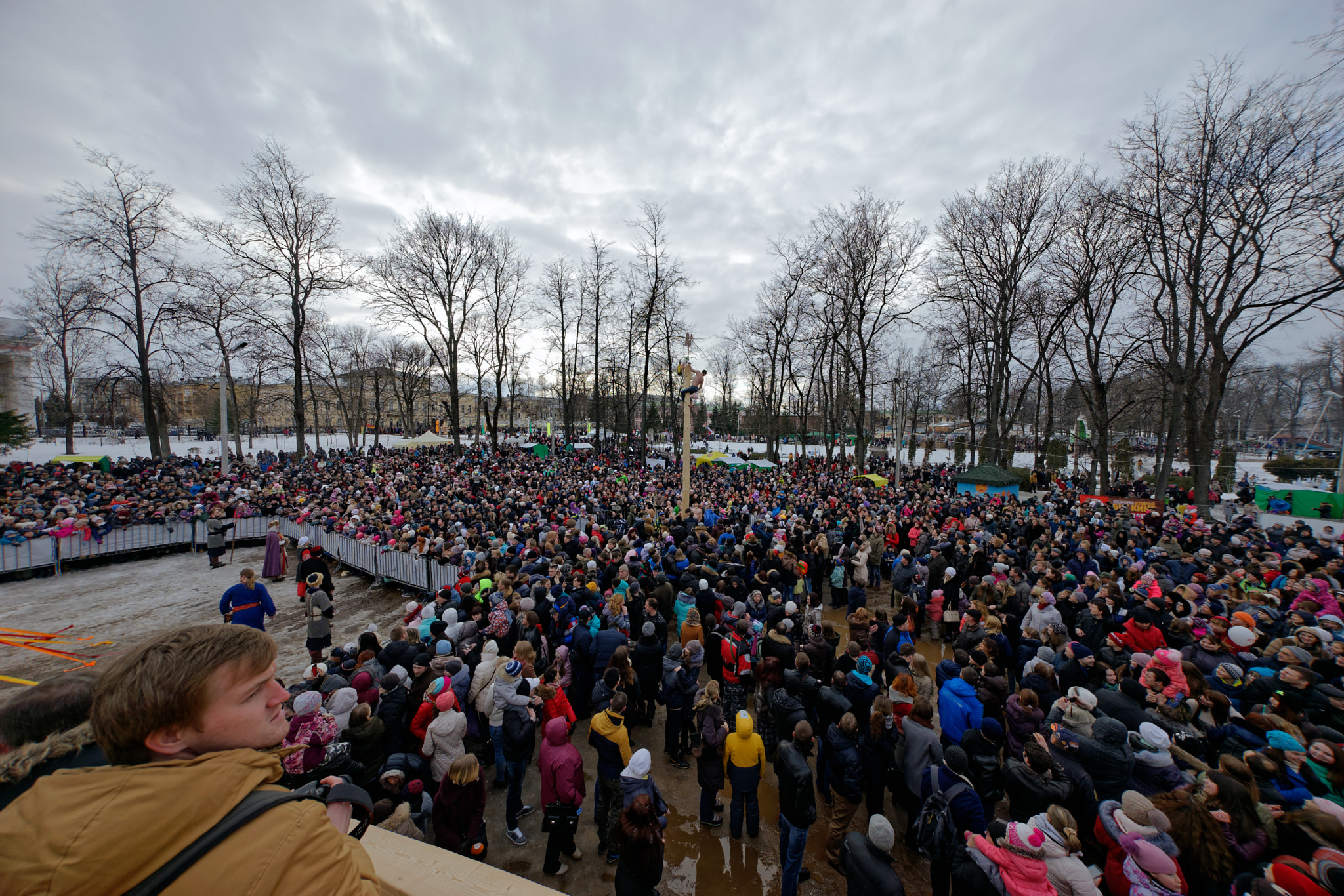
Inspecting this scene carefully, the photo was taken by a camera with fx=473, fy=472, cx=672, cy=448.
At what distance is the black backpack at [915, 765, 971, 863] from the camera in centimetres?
370

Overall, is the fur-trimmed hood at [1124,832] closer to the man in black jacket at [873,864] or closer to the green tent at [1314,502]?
the man in black jacket at [873,864]

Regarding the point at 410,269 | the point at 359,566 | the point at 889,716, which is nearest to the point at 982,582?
the point at 889,716

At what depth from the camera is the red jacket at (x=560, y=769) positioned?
399cm

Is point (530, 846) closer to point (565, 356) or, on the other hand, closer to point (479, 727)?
point (479, 727)

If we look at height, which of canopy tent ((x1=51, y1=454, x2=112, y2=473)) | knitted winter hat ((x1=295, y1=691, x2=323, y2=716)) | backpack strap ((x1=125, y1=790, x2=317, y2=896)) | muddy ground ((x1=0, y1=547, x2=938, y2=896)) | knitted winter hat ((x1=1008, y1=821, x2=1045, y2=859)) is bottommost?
muddy ground ((x1=0, y1=547, x2=938, y2=896))

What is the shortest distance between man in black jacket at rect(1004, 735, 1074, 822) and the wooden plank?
12.7 ft

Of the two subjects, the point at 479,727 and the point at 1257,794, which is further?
the point at 479,727

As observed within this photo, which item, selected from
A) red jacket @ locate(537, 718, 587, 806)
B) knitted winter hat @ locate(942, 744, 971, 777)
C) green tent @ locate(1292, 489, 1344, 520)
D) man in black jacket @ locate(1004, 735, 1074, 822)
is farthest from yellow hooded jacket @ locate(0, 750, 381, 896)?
green tent @ locate(1292, 489, 1344, 520)

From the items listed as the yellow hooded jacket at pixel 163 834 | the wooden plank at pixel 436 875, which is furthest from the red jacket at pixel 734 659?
the yellow hooded jacket at pixel 163 834

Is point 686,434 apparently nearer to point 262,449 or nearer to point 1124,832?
point 1124,832

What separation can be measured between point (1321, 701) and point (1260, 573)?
636 cm

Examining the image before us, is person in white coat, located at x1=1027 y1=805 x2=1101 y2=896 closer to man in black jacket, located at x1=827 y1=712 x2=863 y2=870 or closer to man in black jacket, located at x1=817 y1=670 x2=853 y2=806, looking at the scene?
man in black jacket, located at x1=827 y1=712 x2=863 y2=870

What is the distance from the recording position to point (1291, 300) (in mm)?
14219

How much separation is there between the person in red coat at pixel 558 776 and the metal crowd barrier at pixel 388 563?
19.8 feet
